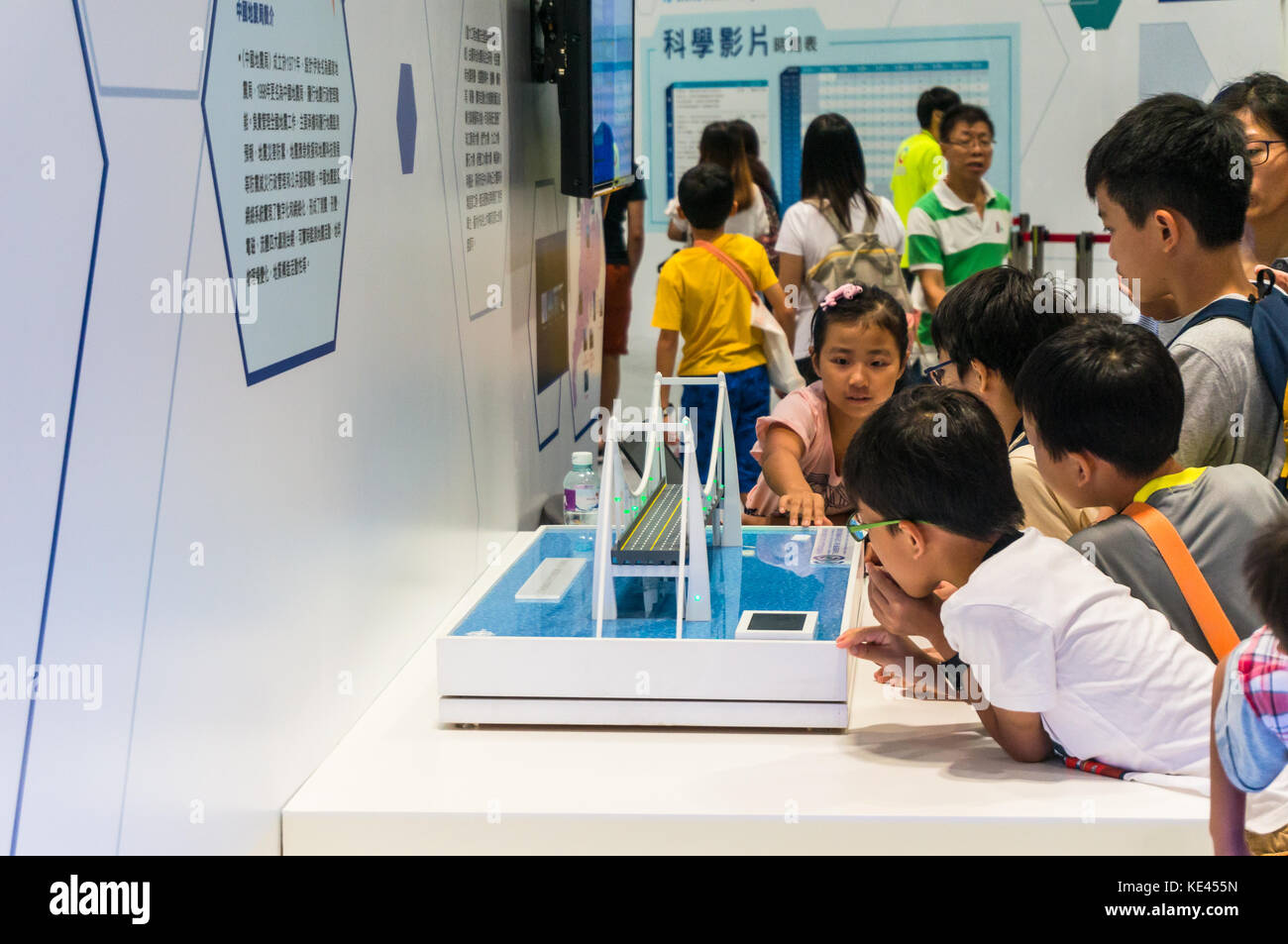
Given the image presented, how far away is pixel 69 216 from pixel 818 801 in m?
1.06

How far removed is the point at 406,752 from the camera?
6.04 ft

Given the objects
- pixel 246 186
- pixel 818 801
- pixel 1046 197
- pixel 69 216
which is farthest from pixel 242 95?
pixel 1046 197

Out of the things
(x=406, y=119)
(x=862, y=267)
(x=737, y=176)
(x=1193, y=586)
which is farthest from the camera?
(x=737, y=176)

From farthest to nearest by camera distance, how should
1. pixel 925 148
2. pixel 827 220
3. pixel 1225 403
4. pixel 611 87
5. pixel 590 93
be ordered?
pixel 925 148, pixel 827 220, pixel 611 87, pixel 590 93, pixel 1225 403

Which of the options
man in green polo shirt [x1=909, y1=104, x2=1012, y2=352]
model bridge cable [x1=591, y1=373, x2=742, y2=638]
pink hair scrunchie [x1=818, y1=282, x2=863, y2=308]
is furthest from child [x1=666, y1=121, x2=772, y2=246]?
model bridge cable [x1=591, y1=373, x2=742, y2=638]

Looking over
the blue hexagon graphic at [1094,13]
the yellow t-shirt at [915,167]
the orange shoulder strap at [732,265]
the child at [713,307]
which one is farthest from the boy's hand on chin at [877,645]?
the blue hexagon graphic at [1094,13]

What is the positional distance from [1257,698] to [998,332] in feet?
4.00

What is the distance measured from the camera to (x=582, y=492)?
306 centimetres

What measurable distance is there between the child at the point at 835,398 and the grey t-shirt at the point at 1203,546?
1.10 meters

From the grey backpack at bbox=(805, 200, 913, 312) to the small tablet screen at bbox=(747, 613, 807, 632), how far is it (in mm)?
2585

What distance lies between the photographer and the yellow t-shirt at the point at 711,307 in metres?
4.25

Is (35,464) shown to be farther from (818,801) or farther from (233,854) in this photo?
(818,801)

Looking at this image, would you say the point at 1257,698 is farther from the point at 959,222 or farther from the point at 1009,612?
the point at 959,222

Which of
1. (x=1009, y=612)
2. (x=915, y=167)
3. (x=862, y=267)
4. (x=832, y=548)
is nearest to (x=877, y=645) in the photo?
(x=1009, y=612)
